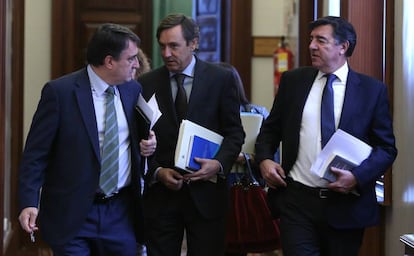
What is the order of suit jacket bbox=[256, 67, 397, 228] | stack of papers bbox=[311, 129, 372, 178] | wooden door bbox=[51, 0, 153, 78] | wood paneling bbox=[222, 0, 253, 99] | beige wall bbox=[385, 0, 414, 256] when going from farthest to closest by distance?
1. wood paneling bbox=[222, 0, 253, 99]
2. wooden door bbox=[51, 0, 153, 78]
3. beige wall bbox=[385, 0, 414, 256]
4. suit jacket bbox=[256, 67, 397, 228]
5. stack of papers bbox=[311, 129, 372, 178]

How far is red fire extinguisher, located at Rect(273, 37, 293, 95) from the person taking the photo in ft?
21.5

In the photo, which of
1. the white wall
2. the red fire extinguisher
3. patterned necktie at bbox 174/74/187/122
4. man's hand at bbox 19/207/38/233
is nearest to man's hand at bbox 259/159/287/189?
patterned necktie at bbox 174/74/187/122

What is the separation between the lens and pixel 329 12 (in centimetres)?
Result: 502

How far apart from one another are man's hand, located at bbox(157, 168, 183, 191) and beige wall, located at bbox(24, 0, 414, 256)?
121 cm

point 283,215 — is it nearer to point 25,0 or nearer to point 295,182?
point 295,182

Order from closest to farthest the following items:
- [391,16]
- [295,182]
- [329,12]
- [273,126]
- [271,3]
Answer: [295,182], [273,126], [391,16], [329,12], [271,3]

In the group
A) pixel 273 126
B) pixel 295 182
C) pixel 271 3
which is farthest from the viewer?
pixel 271 3

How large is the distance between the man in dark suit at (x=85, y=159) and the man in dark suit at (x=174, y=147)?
0.44m

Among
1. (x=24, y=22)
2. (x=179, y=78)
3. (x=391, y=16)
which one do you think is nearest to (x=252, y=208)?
(x=179, y=78)

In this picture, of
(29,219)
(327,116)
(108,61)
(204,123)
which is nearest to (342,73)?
(327,116)

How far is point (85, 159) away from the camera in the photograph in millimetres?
2947

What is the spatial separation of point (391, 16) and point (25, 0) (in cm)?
294

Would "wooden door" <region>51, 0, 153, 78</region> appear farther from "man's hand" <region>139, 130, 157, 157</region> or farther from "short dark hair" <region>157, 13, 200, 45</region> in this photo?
"man's hand" <region>139, 130, 157, 157</region>

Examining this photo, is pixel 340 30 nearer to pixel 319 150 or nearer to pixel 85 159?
pixel 319 150
